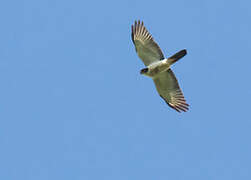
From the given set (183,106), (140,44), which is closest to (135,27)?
(140,44)

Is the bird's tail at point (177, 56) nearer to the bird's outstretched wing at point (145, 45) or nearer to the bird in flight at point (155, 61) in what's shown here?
the bird in flight at point (155, 61)

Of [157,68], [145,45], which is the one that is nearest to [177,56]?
[157,68]

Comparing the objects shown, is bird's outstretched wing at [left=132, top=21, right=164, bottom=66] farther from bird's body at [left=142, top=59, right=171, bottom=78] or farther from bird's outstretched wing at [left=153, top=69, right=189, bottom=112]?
bird's outstretched wing at [left=153, top=69, right=189, bottom=112]

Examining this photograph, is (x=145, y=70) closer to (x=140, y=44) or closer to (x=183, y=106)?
(x=140, y=44)

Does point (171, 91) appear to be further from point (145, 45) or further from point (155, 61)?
point (145, 45)

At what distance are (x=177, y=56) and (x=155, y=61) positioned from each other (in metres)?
1.02

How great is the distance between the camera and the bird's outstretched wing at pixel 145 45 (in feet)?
52.9

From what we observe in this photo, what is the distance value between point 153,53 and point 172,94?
5.92ft

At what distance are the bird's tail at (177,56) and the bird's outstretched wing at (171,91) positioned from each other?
80 centimetres

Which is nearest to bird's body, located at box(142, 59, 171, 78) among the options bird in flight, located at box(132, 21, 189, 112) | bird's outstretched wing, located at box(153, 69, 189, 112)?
bird in flight, located at box(132, 21, 189, 112)

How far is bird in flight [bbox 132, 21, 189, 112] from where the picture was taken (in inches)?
632

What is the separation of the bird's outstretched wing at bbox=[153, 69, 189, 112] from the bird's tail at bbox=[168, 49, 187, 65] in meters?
0.80

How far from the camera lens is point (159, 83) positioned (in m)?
16.7

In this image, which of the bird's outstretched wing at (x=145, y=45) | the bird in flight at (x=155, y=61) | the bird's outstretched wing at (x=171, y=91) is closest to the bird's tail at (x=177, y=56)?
the bird in flight at (x=155, y=61)
